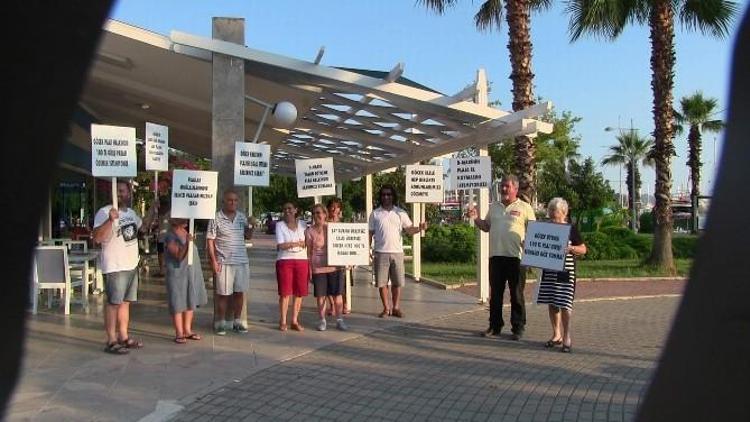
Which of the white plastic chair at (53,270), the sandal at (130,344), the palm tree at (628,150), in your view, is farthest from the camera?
the palm tree at (628,150)

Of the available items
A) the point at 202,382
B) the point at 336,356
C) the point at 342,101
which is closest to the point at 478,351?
the point at 336,356

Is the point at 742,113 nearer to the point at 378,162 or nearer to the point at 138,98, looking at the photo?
the point at 138,98

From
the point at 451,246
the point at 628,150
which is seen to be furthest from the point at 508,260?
the point at 628,150

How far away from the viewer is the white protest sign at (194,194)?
762cm

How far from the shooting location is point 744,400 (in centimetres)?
156

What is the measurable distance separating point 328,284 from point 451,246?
12251mm

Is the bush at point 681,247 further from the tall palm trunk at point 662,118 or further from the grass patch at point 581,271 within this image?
the tall palm trunk at point 662,118

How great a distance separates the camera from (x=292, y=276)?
27.7ft

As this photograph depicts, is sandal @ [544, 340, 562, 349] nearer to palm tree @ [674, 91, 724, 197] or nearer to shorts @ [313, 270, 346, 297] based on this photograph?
shorts @ [313, 270, 346, 297]

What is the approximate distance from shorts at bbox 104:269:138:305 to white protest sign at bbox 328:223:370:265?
8.24 ft

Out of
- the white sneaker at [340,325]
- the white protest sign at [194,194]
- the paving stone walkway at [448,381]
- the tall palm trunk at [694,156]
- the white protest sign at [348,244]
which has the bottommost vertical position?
the paving stone walkway at [448,381]

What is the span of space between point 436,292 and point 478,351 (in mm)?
5203

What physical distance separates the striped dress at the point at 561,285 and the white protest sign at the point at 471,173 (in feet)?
8.36

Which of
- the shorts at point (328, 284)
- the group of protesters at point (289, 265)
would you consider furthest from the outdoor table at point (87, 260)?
the shorts at point (328, 284)
